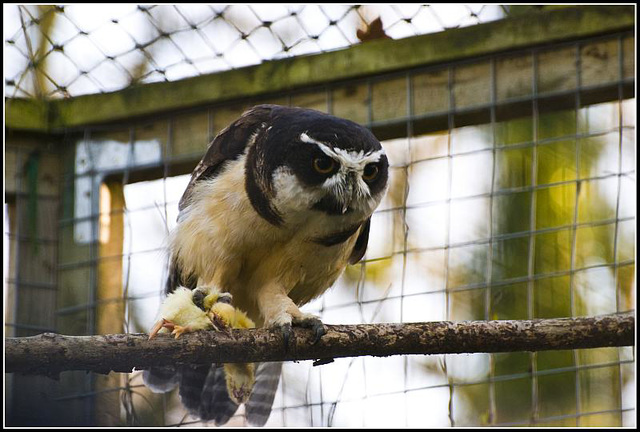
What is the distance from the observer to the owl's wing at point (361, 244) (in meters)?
3.57

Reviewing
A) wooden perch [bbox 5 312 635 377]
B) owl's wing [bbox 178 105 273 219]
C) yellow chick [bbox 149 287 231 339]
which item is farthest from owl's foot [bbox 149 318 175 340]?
owl's wing [bbox 178 105 273 219]

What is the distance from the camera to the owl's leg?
111 inches

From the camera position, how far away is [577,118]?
3.68 m

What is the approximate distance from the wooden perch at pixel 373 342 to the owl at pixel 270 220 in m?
0.21

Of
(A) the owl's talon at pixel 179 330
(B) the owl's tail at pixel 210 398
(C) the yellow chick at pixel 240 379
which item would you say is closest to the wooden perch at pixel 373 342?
(A) the owl's talon at pixel 179 330

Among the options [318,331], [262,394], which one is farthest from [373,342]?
[262,394]

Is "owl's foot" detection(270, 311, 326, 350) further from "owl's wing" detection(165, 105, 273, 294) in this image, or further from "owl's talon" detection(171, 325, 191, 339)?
"owl's wing" detection(165, 105, 273, 294)

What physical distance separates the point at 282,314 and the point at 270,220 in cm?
34

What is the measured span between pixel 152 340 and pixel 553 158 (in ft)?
7.52

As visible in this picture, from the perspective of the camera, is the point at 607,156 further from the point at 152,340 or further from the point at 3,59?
the point at 3,59

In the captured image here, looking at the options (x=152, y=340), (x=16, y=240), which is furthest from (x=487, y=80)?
(x=16, y=240)

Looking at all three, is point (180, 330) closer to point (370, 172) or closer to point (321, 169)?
point (321, 169)

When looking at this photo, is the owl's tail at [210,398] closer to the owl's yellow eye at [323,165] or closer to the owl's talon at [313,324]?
the owl's talon at [313,324]

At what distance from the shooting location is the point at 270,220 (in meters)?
3.13
